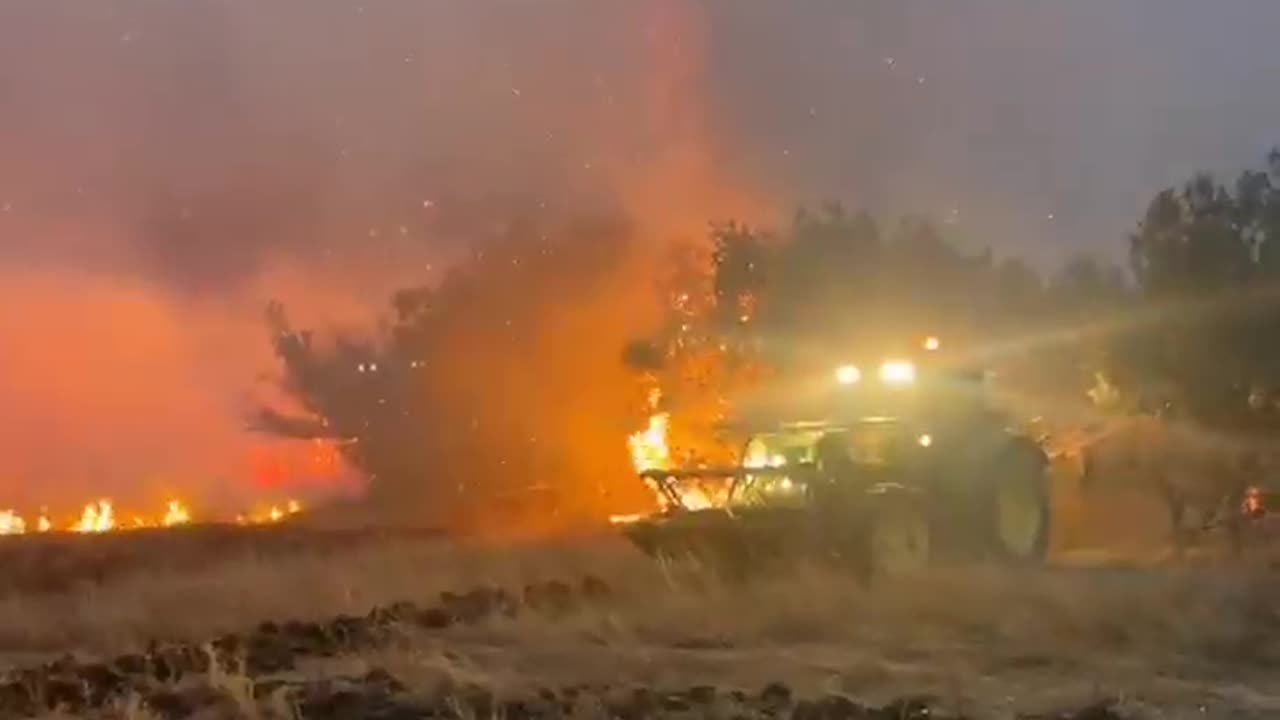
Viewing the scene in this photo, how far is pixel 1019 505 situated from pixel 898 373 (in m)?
2.09

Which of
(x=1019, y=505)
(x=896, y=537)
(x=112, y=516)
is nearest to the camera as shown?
(x=896, y=537)

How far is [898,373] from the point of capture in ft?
65.2

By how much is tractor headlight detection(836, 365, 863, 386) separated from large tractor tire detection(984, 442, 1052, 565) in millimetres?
1896

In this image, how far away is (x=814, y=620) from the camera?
1455 centimetres

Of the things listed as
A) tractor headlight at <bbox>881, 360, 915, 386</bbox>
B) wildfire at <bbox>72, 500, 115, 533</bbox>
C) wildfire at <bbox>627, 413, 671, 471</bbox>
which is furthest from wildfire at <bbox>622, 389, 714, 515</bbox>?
wildfire at <bbox>72, 500, 115, 533</bbox>

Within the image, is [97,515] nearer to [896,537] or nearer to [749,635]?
[896,537]

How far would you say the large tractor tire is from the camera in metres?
19.4

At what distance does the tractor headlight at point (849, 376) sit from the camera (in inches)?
796

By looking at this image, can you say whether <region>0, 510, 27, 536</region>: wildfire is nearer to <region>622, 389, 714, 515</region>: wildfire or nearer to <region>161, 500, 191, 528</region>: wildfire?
<region>161, 500, 191, 528</region>: wildfire

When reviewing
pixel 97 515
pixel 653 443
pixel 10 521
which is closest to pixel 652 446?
pixel 653 443

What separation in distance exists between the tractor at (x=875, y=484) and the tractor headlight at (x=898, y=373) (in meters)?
0.02

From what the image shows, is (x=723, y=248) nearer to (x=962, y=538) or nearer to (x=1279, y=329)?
(x=1279, y=329)

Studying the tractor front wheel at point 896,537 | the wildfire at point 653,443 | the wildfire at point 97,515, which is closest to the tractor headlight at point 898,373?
the tractor front wheel at point 896,537

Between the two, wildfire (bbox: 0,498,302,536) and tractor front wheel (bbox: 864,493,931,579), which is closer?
tractor front wheel (bbox: 864,493,931,579)
